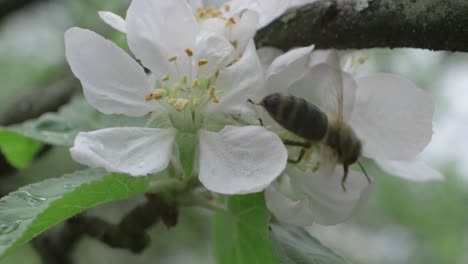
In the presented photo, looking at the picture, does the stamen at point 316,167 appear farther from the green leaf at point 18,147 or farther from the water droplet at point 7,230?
the green leaf at point 18,147

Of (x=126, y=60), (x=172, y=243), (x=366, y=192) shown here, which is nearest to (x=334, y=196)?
(x=366, y=192)

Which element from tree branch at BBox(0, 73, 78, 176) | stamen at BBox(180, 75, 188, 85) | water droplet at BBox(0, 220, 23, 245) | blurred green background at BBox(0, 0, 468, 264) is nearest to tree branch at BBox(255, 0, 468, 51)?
stamen at BBox(180, 75, 188, 85)

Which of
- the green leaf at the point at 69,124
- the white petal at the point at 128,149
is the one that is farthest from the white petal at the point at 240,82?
the green leaf at the point at 69,124

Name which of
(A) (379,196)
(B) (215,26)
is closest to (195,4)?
(B) (215,26)

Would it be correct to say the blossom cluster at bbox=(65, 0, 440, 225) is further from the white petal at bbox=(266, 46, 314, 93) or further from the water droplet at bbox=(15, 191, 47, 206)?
the water droplet at bbox=(15, 191, 47, 206)

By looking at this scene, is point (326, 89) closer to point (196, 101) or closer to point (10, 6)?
point (196, 101)

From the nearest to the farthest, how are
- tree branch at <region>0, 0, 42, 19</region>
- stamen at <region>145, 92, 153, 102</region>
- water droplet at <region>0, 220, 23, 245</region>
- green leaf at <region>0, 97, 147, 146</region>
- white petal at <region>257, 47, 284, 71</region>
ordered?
water droplet at <region>0, 220, 23, 245</region>, stamen at <region>145, 92, 153, 102</region>, white petal at <region>257, 47, 284, 71</region>, green leaf at <region>0, 97, 147, 146</region>, tree branch at <region>0, 0, 42, 19</region>

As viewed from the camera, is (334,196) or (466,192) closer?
(334,196)

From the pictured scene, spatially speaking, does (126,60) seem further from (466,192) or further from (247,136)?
(466,192)
